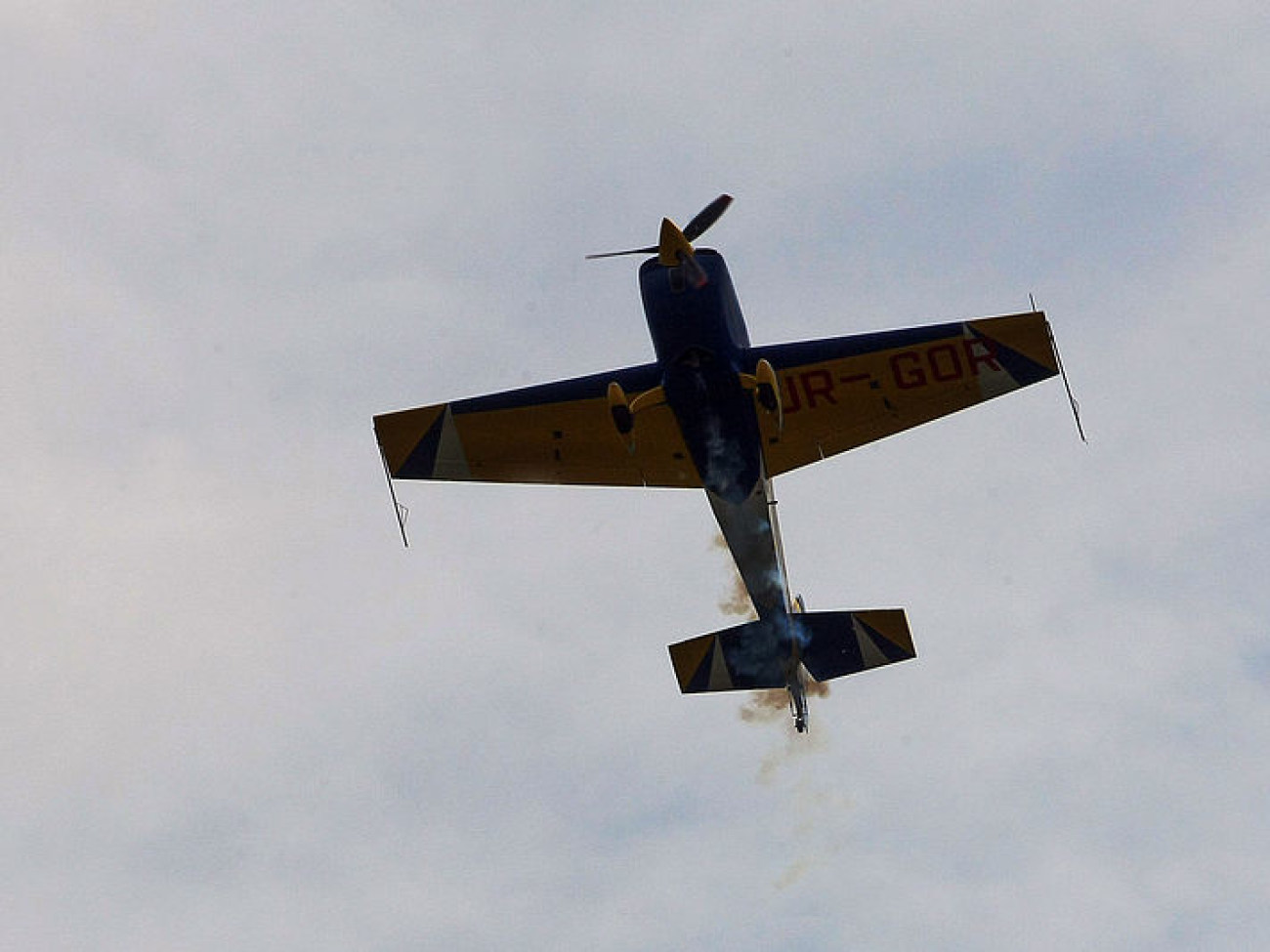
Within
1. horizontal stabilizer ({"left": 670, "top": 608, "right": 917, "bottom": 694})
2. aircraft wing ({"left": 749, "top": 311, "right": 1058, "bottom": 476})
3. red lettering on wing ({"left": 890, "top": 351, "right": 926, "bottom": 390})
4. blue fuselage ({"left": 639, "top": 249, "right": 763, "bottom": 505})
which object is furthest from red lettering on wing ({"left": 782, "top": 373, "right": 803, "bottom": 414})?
horizontal stabilizer ({"left": 670, "top": 608, "right": 917, "bottom": 694})

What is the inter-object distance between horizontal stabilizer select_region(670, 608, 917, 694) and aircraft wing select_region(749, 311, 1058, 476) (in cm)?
366

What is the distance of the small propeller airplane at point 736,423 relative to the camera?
1517 inches

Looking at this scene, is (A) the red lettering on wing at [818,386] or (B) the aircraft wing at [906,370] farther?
(A) the red lettering on wing at [818,386]

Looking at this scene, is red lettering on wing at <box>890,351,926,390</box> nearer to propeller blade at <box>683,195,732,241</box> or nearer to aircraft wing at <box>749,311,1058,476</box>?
aircraft wing at <box>749,311,1058,476</box>

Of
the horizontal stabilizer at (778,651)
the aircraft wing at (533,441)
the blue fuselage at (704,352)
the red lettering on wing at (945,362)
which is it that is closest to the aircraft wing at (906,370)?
the red lettering on wing at (945,362)

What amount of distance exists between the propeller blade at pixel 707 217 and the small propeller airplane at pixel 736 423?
0.08ft

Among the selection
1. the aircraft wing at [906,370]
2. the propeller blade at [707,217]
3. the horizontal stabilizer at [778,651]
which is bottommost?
the horizontal stabilizer at [778,651]

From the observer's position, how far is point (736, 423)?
129 ft

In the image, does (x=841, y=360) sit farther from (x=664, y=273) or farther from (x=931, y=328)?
(x=664, y=273)

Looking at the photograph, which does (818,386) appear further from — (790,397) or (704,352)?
(704,352)

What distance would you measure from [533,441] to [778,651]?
20.9 ft

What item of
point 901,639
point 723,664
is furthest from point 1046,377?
point 723,664

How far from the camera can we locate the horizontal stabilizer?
41531mm

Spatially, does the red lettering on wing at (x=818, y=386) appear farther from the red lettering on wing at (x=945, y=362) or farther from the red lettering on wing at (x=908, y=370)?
the red lettering on wing at (x=945, y=362)
